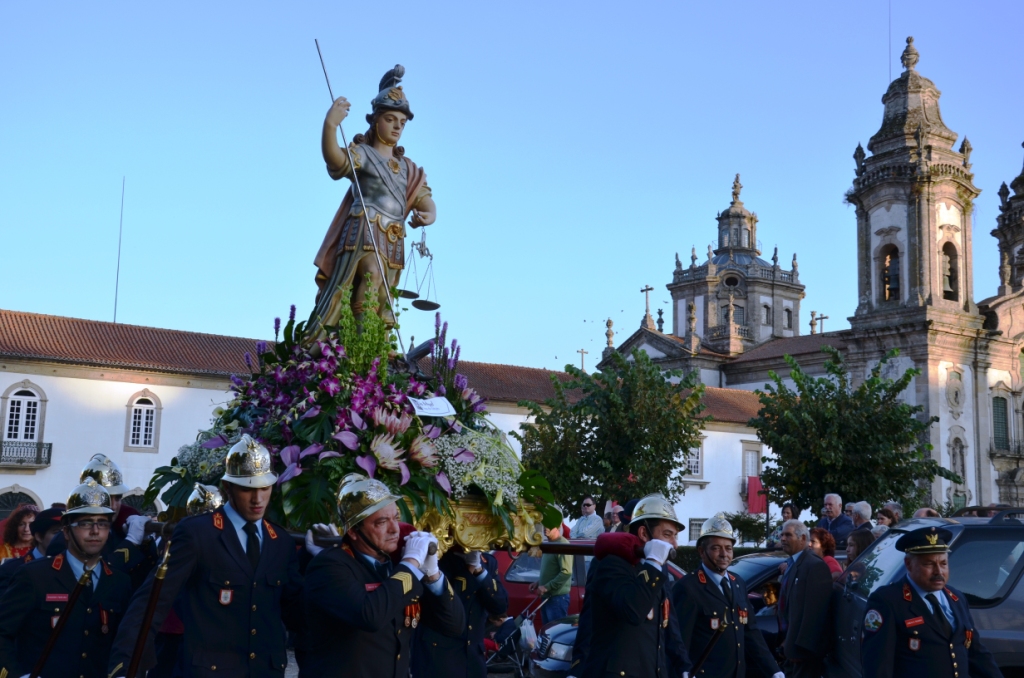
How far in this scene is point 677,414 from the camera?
30844 mm

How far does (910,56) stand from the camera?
46594 millimetres

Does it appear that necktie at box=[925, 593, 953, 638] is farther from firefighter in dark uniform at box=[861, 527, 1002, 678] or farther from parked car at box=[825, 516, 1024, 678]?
parked car at box=[825, 516, 1024, 678]

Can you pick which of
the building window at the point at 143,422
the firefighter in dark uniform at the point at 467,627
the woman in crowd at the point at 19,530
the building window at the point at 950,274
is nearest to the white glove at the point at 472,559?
the firefighter in dark uniform at the point at 467,627

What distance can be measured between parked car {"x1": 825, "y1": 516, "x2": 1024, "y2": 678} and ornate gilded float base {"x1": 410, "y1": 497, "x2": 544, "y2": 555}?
10.6ft

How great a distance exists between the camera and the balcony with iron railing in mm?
33812

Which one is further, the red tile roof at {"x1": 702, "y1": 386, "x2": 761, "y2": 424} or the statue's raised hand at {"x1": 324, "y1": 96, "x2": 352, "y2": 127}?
the red tile roof at {"x1": 702, "y1": 386, "x2": 761, "y2": 424}

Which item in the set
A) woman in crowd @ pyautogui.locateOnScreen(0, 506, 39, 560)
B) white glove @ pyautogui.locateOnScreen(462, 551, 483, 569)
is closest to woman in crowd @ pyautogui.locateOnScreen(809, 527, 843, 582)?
white glove @ pyautogui.locateOnScreen(462, 551, 483, 569)

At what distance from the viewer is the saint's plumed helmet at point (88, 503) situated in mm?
5734

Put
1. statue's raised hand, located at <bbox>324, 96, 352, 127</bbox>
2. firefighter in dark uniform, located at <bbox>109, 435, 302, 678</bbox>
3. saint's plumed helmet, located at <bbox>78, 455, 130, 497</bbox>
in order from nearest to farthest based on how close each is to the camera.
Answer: firefighter in dark uniform, located at <bbox>109, 435, 302, 678</bbox> < saint's plumed helmet, located at <bbox>78, 455, 130, 497</bbox> < statue's raised hand, located at <bbox>324, 96, 352, 127</bbox>

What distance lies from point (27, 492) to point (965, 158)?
39.4 metres

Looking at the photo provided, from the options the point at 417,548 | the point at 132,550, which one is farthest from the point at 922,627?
the point at 132,550

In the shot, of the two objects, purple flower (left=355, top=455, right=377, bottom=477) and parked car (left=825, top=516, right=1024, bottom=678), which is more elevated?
purple flower (left=355, top=455, right=377, bottom=477)

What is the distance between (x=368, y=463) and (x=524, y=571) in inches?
→ 341

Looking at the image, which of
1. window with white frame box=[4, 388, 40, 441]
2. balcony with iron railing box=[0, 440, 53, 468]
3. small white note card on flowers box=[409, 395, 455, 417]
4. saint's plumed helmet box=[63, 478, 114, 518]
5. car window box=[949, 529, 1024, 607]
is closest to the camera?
saint's plumed helmet box=[63, 478, 114, 518]
